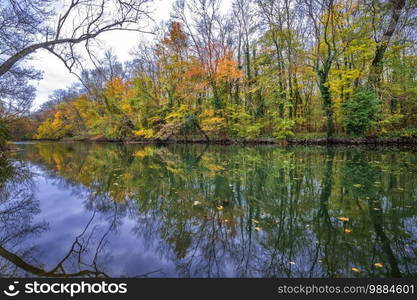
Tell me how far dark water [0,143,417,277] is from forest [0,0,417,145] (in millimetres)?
5199

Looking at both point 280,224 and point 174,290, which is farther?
point 280,224

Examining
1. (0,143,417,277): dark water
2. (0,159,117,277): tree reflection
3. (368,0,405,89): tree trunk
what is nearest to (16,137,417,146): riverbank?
(368,0,405,89): tree trunk

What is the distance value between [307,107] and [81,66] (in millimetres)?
18909

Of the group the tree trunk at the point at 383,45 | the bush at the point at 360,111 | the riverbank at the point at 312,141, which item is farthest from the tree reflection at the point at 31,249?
the tree trunk at the point at 383,45

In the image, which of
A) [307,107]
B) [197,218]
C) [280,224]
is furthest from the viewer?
[307,107]

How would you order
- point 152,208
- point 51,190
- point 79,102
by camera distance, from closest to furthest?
1. point 152,208
2. point 51,190
3. point 79,102

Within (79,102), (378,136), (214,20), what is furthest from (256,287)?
(79,102)

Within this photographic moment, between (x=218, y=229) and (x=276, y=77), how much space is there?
19724 millimetres

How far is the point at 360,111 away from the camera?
1470cm

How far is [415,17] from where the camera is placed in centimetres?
1411

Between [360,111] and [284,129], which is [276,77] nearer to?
[284,129]

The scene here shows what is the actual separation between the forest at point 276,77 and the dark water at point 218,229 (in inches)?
205

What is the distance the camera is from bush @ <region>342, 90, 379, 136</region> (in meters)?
14.4

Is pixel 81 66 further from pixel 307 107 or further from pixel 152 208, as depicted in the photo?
pixel 307 107
